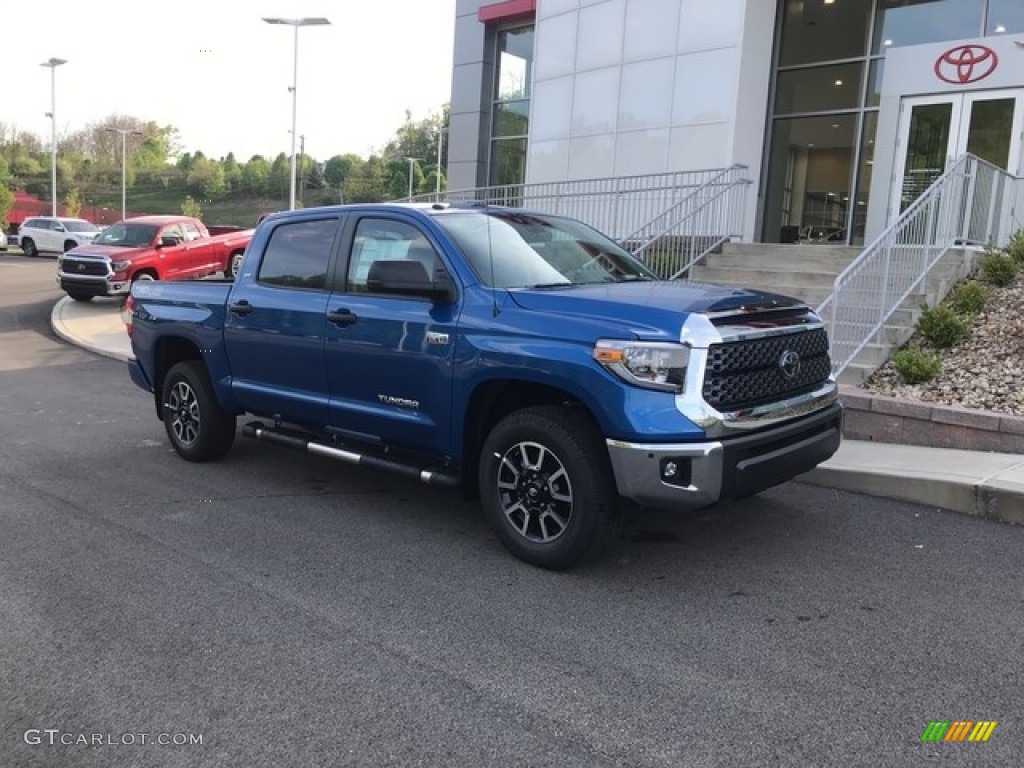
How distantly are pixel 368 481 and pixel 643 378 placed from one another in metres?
Result: 2.97

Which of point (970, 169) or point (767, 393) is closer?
point (767, 393)

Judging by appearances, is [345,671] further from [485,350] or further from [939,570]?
[939,570]

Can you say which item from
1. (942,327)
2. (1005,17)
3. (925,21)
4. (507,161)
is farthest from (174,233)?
(1005,17)

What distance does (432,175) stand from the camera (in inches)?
3573

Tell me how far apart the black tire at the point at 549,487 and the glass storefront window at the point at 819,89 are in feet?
47.7

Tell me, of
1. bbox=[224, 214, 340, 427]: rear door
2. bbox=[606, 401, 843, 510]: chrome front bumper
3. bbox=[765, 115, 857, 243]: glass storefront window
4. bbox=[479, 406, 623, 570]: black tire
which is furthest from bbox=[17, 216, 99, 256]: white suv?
bbox=[606, 401, 843, 510]: chrome front bumper

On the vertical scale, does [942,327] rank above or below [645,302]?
below

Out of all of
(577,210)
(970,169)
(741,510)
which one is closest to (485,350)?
(741,510)

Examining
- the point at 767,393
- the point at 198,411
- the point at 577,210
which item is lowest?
the point at 198,411

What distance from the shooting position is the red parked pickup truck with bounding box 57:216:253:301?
17.7 metres

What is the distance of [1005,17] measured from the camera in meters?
14.4

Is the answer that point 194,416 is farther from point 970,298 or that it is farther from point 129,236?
point 129,236

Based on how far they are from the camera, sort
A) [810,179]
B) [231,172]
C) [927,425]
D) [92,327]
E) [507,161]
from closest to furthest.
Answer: [927,425] → [92,327] → [810,179] → [507,161] → [231,172]

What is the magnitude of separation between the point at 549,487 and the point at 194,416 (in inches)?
140
